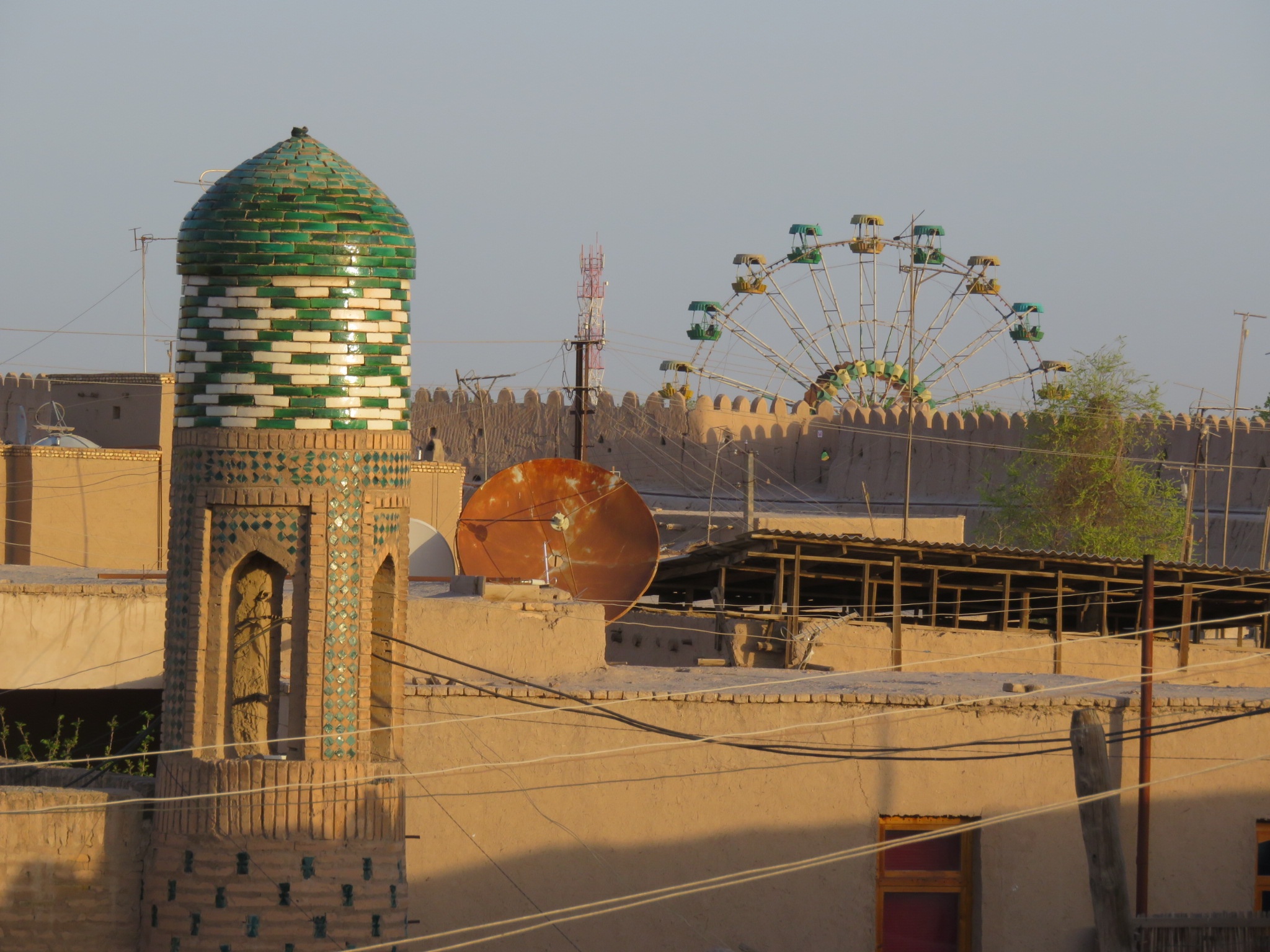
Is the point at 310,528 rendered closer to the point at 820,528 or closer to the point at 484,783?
the point at 484,783

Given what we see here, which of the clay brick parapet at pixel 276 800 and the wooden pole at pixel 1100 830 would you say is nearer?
the clay brick parapet at pixel 276 800

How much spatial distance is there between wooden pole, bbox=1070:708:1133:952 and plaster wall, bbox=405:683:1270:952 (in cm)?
117

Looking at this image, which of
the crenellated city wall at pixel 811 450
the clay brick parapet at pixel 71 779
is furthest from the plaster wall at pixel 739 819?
the crenellated city wall at pixel 811 450

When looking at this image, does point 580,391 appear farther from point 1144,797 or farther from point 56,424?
point 1144,797

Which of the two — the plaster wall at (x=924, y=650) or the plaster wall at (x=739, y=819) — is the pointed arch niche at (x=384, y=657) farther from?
the plaster wall at (x=924, y=650)

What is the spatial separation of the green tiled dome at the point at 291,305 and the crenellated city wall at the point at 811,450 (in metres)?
30.5

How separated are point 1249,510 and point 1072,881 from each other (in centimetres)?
2676

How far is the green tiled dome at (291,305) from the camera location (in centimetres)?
840

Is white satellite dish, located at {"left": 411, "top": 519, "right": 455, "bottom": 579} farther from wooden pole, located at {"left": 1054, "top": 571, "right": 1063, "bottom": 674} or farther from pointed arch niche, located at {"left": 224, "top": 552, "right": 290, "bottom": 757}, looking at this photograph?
pointed arch niche, located at {"left": 224, "top": 552, "right": 290, "bottom": 757}

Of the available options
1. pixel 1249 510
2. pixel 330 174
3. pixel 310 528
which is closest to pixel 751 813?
pixel 310 528

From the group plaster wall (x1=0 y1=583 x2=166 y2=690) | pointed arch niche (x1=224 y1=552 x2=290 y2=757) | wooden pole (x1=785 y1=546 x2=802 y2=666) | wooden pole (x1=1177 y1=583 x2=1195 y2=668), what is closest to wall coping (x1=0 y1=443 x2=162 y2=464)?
plaster wall (x1=0 y1=583 x2=166 y2=690)

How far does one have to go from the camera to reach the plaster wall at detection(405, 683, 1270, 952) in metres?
10.7

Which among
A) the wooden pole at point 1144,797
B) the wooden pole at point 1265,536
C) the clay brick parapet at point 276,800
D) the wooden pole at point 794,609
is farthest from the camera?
the wooden pole at point 1265,536

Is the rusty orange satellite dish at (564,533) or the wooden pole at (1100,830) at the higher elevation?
Result: the rusty orange satellite dish at (564,533)
